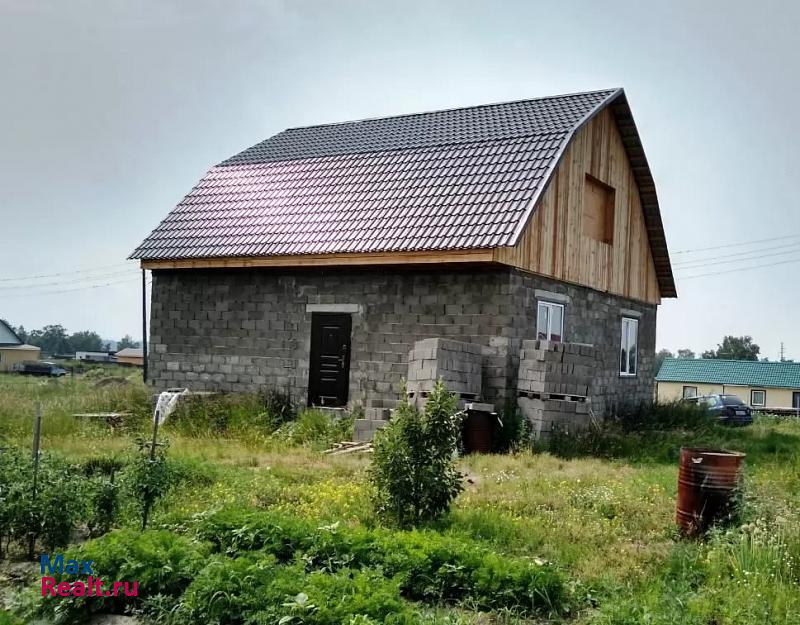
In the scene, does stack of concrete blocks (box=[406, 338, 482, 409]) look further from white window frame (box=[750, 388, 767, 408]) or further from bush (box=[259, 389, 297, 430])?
white window frame (box=[750, 388, 767, 408])

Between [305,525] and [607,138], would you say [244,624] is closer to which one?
[305,525]

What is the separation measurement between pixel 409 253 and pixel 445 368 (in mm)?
2413

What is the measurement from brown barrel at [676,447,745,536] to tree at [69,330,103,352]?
11467 centimetres

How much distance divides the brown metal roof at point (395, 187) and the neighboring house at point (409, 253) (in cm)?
5

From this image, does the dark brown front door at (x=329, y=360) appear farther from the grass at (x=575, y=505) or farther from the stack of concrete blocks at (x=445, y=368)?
the stack of concrete blocks at (x=445, y=368)

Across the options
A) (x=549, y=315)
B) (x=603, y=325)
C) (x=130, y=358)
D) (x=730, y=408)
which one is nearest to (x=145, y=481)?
(x=549, y=315)

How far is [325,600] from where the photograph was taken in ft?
16.1

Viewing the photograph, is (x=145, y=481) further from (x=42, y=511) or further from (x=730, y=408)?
(x=730, y=408)

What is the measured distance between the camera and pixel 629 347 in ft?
63.0

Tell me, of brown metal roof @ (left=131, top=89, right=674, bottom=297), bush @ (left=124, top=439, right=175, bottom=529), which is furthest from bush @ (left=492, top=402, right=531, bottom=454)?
bush @ (left=124, top=439, right=175, bottom=529)

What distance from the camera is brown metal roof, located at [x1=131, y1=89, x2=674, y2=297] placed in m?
14.1

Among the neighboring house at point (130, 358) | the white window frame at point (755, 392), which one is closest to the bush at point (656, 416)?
the white window frame at point (755, 392)

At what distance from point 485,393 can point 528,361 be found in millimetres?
945

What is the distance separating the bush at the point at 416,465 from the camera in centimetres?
727
